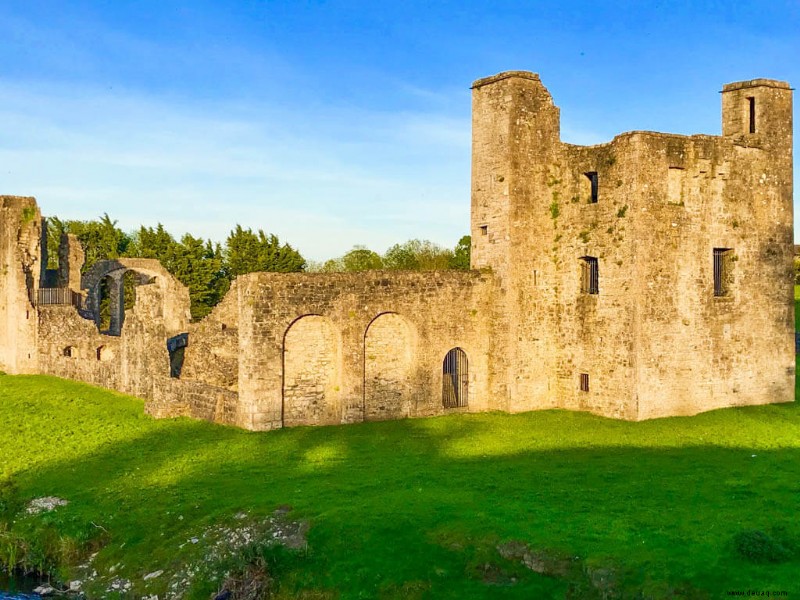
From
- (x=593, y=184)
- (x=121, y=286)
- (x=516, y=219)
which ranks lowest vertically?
(x=121, y=286)

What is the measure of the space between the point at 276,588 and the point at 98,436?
1115 centimetres

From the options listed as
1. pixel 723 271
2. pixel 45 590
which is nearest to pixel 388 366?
pixel 723 271

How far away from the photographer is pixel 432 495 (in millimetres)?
15805

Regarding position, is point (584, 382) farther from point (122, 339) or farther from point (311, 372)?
point (122, 339)

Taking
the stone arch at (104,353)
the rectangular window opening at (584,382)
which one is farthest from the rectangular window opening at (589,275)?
the stone arch at (104,353)

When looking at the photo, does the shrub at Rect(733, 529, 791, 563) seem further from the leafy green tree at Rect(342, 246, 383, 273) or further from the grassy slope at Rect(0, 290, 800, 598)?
the leafy green tree at Rect(342, 246, 383, 273)

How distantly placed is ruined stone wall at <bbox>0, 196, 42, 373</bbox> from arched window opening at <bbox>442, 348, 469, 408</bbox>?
20.1m

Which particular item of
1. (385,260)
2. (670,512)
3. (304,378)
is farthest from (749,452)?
(385,260)

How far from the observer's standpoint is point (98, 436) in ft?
72.6

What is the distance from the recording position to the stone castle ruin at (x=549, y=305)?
2339 centimetres

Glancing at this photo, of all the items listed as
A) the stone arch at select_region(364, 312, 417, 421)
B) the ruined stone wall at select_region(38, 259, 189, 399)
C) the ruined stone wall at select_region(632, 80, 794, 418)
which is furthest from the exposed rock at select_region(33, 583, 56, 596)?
the ruined stone wall at select_region(632, 80, 794, 418)

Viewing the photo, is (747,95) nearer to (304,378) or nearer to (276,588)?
(304,378)

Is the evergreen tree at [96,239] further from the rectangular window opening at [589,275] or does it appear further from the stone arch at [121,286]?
the rectangular window opening at [589,275]

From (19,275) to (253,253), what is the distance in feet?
75.6
